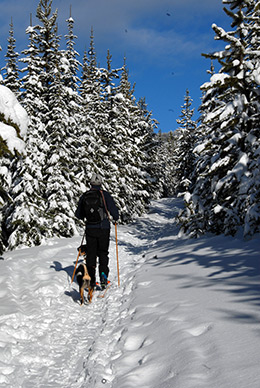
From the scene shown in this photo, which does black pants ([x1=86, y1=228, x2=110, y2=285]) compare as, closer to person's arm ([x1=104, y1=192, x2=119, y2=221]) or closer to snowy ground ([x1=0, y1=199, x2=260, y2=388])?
person's arm ([x1=104, y1=192, x2=119, y2=221])

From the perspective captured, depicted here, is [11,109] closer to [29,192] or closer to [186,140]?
[29,192]

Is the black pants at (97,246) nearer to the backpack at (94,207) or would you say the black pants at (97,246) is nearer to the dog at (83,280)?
the backpack at (94,207)

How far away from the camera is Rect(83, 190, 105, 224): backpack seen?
24.5 ft

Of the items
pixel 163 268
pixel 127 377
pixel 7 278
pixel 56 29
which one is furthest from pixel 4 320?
pixel 56 29

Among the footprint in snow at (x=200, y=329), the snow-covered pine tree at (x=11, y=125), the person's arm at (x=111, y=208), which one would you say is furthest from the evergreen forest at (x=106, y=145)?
the footprint in snow at (x=200, y=329)

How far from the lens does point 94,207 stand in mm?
7441

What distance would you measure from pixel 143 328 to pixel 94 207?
363 centimetres

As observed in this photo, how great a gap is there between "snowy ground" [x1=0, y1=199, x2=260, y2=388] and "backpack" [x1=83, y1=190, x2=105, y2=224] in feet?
6.10

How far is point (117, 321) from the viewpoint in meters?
5.25

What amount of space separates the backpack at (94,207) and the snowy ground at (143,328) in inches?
73.3

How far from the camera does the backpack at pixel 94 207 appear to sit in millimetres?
7461

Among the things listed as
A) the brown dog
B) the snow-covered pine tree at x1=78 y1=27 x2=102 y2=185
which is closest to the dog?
the brown dog

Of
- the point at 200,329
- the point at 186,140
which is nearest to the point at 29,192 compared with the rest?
the point at 200,329

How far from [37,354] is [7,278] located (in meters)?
3.52
